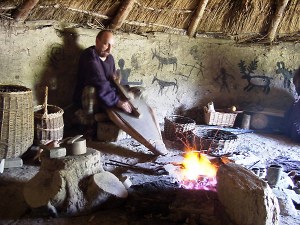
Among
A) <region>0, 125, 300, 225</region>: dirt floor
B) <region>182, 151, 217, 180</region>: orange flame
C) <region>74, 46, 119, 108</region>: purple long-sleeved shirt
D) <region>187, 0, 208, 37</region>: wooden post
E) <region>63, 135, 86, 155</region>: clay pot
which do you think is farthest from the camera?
<region>187, 0, 208, 37</region>: wooden post

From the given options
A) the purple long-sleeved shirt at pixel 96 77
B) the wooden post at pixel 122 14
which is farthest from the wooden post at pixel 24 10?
the wooden post at pixel 122 14

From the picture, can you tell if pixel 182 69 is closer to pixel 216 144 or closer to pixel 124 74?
pixel 124 74

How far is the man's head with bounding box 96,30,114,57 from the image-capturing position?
456cm

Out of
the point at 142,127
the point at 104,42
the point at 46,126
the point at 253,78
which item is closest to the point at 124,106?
the point at 142,127

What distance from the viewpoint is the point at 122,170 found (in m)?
3.71

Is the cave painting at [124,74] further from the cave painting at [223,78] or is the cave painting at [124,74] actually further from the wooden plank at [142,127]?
the cave painting at [223,78]

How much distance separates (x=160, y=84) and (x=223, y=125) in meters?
1.22

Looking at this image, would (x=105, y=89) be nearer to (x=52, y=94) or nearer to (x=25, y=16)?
(x=52, y=94)

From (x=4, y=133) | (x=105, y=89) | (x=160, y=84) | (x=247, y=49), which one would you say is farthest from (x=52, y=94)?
(x=247, y=49)

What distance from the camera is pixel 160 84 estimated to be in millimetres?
5707

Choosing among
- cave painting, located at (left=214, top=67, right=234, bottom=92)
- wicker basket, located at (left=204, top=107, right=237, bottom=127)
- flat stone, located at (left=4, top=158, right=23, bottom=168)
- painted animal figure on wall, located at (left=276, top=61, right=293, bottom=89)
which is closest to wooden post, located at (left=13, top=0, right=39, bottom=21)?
flat stone, located at (left=4, top=158, right=23, bottom=168)

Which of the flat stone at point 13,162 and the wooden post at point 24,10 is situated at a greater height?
the wooden post at point 24,10

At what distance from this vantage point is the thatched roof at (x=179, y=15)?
4.28 meters

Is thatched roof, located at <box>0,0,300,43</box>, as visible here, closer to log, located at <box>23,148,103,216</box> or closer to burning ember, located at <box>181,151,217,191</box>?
log, located at <box>23,148,103,216</box>
